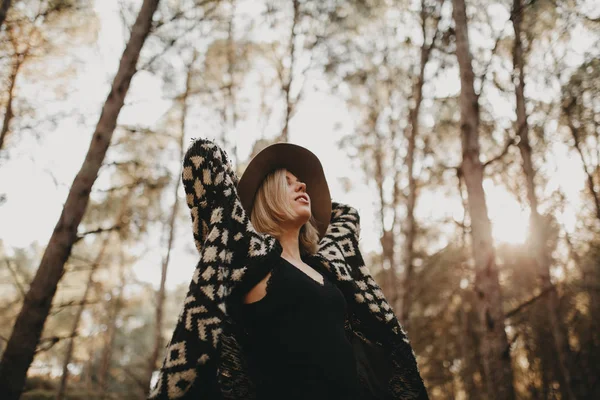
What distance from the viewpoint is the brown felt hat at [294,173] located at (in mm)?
2227

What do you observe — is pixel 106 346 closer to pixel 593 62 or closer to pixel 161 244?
pixel 161 244

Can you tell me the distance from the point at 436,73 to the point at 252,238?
254 inches

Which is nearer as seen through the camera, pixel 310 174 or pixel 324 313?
pixel 324 313

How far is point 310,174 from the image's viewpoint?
7.95 feet

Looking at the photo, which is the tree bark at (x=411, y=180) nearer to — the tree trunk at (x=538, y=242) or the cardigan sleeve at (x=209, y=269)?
the tree trunk at (x=538, y=242)

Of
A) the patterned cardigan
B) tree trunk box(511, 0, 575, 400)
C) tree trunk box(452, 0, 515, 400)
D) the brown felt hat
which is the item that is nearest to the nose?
the brown felt hat

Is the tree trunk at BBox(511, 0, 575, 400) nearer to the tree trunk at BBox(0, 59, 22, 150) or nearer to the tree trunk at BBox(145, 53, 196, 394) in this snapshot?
the tree trunk at BBox(145, 53, 196, 394)

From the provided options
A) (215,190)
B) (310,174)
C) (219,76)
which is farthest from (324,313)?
(219,76)

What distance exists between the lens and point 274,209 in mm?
2150

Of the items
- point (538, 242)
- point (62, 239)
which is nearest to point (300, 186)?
point (62, 239)

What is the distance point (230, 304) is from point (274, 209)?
0.69 metres

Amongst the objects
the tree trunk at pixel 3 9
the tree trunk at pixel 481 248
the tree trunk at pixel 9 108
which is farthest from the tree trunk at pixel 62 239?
the tree trunk at pixel 9 108

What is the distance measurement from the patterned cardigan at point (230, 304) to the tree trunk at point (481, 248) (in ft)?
4.76

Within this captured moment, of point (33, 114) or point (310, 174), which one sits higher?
point (33, 114)
